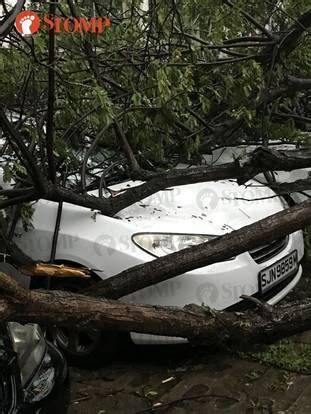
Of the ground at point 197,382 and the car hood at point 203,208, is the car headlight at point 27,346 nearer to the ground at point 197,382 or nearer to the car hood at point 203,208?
the ground at point 197,382

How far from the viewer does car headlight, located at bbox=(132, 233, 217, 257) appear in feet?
11.8

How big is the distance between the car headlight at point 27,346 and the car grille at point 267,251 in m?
1.63

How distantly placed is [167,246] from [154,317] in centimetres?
114

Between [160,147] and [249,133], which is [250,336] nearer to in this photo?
[160,147]

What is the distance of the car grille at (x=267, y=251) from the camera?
3.85 metres

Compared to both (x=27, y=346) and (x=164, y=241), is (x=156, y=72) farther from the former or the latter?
(x=27, y=346)

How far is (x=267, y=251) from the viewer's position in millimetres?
3965

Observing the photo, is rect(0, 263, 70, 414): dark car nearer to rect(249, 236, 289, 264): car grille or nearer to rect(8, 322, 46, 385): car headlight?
rect(8, 322, 46, 385): car headlight

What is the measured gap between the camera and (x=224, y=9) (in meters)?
3.87

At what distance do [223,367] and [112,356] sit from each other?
708mm

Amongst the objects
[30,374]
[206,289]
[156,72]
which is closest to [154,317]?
[30,374]

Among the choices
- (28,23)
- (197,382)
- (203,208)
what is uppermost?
(28,23)

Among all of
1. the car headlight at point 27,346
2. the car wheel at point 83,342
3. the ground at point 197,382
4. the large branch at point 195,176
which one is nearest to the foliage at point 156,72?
the large branch at point 195,176

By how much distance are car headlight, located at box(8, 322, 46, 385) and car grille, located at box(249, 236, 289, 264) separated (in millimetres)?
1628
